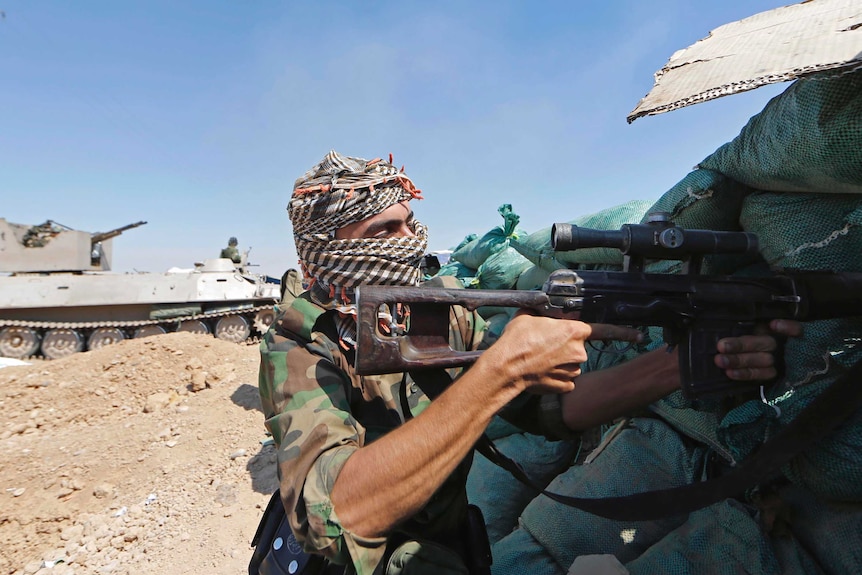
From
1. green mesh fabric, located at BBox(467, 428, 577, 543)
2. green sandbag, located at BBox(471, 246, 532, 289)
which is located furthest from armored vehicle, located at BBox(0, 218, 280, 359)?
Result: green mesh fabric, located at BBox(467, 428, 577, 543)

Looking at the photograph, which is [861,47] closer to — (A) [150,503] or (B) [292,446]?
(B) [292,446]

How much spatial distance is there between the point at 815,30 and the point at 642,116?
426 mm

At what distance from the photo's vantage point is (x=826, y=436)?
52.8 inches

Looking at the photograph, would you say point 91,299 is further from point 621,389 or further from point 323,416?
point 621,389

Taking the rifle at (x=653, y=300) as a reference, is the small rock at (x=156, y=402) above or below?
below

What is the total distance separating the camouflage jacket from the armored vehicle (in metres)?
11.5

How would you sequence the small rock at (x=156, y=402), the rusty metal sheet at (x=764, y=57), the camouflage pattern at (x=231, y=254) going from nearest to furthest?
1. the rusty metal sheet at (x=764, y=57)
2. the small rock at (x=156, y=402)
3. the camouflage pattern at (x=231, y=254)

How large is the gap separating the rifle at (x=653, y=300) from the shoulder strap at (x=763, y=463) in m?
0.20

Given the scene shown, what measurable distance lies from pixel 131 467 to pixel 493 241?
4036mm

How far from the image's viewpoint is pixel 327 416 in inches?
49.0

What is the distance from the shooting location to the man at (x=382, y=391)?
109 cm

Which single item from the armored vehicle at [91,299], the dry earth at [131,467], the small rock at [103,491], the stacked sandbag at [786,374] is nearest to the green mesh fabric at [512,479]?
the stacked sandbag at [786,374]

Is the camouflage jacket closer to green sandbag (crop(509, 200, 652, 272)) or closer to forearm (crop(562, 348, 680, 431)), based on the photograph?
forearm (crop(562, 348, 680, 431))

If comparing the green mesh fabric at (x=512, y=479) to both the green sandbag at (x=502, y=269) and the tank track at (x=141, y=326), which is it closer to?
the green sandbag at (x=502, y=269)
